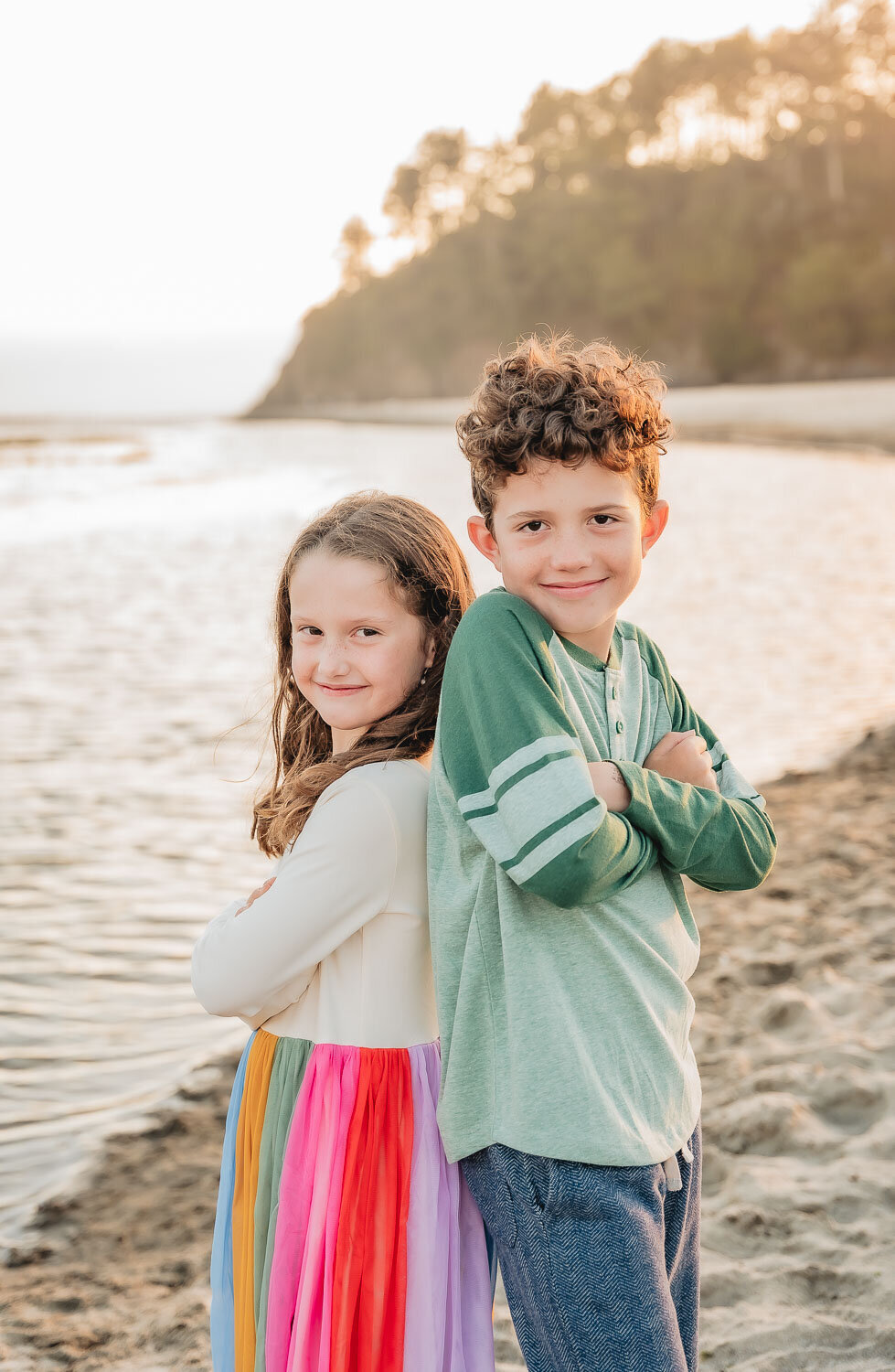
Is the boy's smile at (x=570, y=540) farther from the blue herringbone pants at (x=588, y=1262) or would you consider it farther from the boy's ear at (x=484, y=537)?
the blue herringbone pants at (x=588, y=1262)

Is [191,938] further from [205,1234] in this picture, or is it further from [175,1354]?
[175,1354]

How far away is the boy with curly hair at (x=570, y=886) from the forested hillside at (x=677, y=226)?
163 feet

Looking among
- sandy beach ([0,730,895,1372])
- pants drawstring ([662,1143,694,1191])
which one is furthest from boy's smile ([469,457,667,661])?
sandy beach ([0,730,895,1372])

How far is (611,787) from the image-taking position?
1.47m

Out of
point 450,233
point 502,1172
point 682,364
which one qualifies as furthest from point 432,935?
point 450,233

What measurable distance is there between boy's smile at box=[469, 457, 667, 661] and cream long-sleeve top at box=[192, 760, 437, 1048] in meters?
0.31

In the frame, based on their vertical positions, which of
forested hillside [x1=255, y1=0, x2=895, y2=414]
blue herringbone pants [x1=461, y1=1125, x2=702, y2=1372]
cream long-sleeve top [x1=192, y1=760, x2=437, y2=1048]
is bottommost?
blue herringbone pants [x1=461, y1=1125, x2=702, y2=1372]

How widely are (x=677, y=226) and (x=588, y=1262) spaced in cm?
6871

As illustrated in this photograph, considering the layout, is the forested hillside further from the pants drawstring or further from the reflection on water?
the pants drawstring

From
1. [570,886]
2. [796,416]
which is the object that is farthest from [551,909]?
[796,416]

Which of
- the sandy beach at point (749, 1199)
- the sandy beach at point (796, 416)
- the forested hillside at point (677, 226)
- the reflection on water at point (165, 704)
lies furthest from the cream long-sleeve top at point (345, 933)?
the forested hillside at point (677, 226)

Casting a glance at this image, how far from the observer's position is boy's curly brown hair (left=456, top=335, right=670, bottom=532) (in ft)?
4.99

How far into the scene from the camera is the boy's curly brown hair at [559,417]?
59.8 inches

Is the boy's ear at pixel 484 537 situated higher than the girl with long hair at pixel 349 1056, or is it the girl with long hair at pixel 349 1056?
the boy's ear at pixel 484 537
